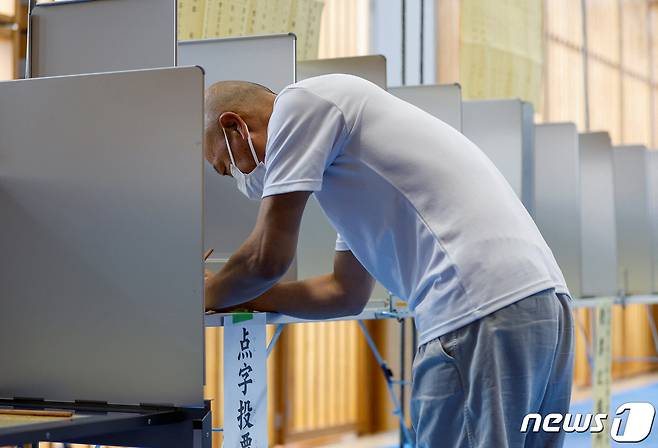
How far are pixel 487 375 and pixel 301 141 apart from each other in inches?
14.5

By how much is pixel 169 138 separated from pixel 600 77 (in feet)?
21.1

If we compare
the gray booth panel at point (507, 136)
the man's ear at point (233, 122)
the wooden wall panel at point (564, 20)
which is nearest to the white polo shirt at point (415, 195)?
the man's ear at point (233, 122)

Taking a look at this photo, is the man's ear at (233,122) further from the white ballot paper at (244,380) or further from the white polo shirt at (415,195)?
the white ballot paper at (244,380)

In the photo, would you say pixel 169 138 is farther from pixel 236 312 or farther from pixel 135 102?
pixel 236 312

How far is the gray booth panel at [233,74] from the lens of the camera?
74.3 inches

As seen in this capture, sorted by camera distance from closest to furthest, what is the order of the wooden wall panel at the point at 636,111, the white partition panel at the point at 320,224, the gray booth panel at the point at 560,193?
the white partition panel at the point at 320,224
the gray booth panel at the point at 560,193
the wooden wall panel at the point at 636,111

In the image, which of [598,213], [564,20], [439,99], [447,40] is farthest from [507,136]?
[564,20]

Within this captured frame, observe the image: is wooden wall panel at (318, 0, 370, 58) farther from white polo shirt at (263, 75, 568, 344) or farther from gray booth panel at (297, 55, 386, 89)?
white polo shirt at (263, 75, 568, 344)

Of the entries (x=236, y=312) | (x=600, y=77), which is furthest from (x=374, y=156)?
(x=600, y=77)

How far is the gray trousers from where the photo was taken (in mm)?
1164

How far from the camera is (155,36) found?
5.49 feet

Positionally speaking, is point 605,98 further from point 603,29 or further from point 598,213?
point 598,213

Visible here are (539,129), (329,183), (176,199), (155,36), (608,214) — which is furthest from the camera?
(608,214)

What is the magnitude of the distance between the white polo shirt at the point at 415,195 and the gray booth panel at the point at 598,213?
7.20ft
